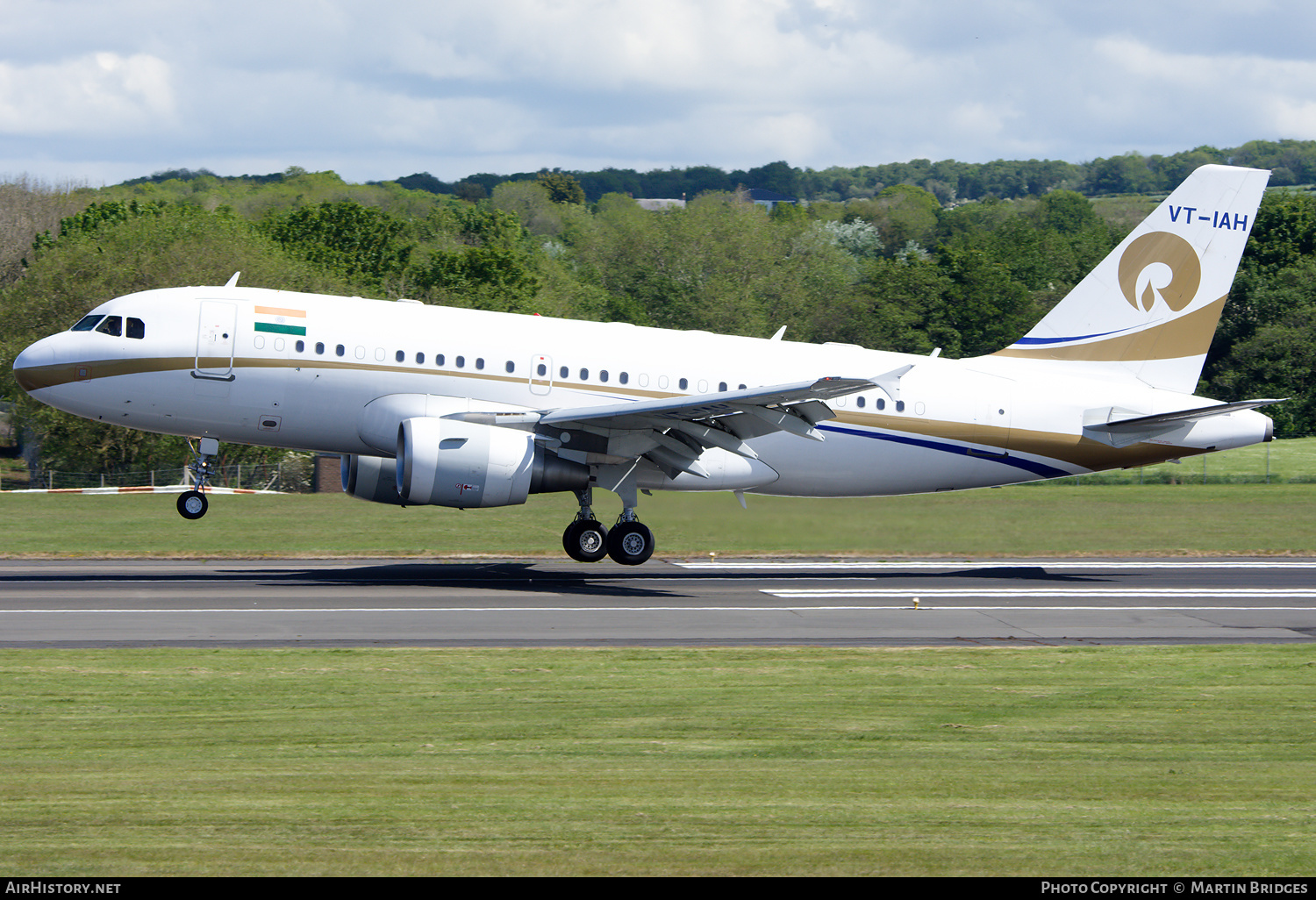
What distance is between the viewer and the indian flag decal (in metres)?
25.1

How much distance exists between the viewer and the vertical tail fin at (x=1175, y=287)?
29.5 m

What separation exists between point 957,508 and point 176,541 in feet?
65.7

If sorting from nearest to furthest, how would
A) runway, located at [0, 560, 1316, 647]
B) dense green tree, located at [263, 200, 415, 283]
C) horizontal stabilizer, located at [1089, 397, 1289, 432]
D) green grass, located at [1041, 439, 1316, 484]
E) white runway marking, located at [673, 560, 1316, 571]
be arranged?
runway, located at [0, 560, 1316, 647]
horizontal stabilizer, located at [1089, 397, 1289, 432]
white runway marking, located at [673, 560, 1316, 571]
green grass, located at [1041, 439, 1316, 484]
dense green tree, located at [263, 200, 415, 283]

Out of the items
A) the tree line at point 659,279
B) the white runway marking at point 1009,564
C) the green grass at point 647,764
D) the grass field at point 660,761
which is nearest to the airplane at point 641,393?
the white runway marking at point 1009,564

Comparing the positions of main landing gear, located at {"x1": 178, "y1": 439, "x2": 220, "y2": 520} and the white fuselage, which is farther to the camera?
the white fuselage

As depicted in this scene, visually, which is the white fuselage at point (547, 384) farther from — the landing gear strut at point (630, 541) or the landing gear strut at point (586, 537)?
the landing gear strut at point (586, 537)

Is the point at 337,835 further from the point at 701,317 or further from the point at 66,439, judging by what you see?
the point at 701,317

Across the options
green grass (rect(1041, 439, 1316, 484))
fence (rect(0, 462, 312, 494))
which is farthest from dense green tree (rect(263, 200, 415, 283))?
green grass (rect(1041, 439, 1316, 484))

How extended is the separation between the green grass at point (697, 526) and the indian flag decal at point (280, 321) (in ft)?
23.7

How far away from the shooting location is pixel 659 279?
9625 centimetres

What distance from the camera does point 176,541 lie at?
3250 cm

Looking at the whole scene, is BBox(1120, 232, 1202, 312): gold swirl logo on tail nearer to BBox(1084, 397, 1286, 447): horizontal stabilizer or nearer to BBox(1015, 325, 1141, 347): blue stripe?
BBox(1015, 325, 1141, 347): blue stripe

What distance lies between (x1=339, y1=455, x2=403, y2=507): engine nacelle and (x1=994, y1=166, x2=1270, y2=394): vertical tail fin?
557 inches

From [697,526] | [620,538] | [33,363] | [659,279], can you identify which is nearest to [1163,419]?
[697,526]
